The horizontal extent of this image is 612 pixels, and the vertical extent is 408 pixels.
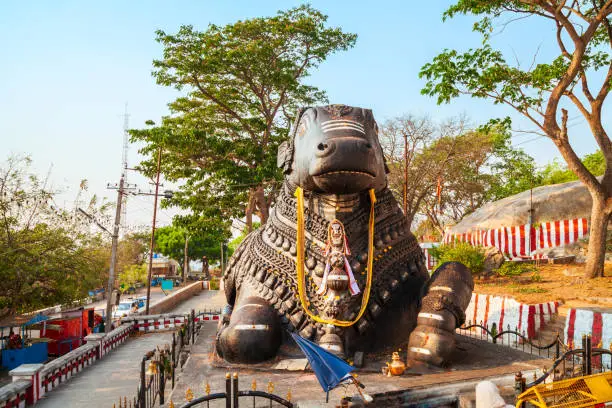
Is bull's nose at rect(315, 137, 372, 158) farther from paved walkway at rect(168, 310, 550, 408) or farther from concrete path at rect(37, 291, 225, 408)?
concrete path at rect(37, 291, 225, 408)

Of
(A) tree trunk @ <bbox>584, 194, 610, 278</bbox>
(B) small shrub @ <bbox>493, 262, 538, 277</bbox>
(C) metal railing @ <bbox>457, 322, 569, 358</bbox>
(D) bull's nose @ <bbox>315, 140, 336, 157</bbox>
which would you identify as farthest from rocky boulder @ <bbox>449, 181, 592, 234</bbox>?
(D) bull's nose @ <bbox>315, 140, 336, 157</bbox>

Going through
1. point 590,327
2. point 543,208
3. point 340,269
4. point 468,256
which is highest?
point 543,208

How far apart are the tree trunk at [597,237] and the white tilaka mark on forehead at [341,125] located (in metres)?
11.4

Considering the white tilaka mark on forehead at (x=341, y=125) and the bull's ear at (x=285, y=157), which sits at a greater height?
the white tilaka mark on forehead at (x=341, y=125)

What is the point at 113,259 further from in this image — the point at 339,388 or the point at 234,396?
the point at 234,396

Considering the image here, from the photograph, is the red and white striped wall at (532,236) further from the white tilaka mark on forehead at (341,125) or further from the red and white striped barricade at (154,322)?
the white tilaka mark on forehead at (341,125)

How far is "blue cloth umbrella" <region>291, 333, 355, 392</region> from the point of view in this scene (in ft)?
11.1

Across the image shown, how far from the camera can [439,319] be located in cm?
459

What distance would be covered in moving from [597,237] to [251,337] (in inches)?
487

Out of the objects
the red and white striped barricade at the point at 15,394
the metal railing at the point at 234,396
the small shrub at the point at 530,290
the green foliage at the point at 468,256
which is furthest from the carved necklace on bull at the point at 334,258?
the green foliage at the point at 468,256

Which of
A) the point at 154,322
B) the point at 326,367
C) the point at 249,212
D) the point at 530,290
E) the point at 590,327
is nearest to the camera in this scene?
the point at 326,367

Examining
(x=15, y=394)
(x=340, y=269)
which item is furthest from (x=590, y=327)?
(x=15, y=394)

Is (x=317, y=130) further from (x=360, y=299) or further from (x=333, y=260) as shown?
(x=360, y=299)

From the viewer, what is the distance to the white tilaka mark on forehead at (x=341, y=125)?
Result: 473cm
